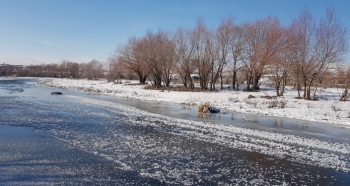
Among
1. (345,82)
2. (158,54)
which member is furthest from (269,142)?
(158,54)

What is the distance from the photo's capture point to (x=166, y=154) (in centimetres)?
808

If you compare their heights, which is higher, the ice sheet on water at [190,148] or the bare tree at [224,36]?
the bare tree at [224,36]

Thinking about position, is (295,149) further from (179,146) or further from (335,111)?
(335,111)

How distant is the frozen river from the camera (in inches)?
245

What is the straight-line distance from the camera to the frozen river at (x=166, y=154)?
621 cm

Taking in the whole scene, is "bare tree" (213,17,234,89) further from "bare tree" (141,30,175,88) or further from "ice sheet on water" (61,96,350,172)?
"ice sheet on water" (61,96,350,172)

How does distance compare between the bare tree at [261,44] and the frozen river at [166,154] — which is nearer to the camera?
the frozen river at [166,154]

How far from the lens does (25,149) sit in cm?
820

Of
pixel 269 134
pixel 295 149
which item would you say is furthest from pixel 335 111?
pixel 295 149

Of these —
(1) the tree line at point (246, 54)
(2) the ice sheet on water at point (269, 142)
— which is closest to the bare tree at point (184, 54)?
(1) the tree line at point (246, 54)

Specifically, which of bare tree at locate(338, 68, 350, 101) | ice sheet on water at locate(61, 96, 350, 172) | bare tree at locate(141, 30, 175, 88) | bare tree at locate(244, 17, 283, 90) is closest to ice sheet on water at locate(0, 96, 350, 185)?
ice sheet on water at locate(61, 96, 350, 172)

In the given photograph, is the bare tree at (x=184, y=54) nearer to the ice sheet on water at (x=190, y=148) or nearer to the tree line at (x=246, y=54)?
the tree line at (x=246, y=54)

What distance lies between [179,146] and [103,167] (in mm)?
3012

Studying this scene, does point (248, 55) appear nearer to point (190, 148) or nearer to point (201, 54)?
point (201, 54)
